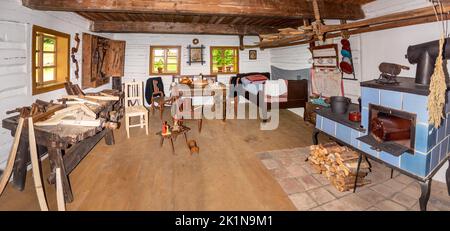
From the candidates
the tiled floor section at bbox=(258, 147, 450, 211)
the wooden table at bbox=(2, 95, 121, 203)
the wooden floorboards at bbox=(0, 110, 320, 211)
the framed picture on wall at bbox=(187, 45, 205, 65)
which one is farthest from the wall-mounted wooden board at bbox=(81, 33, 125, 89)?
the tiled floor section at bbox=(258, 147, 450, 211)

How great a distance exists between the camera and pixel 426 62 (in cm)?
283

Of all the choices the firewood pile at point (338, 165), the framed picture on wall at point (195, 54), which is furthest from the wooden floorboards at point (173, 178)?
the framed picture on wall at point (195, 54)

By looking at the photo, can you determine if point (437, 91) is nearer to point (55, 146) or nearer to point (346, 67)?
point (346, 67)

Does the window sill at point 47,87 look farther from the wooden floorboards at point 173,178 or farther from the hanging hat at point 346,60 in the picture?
the hanging hat at point 346,60

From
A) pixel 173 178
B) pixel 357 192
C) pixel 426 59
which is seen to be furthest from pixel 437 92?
pixel 173 178

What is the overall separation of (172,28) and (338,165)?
5821mm

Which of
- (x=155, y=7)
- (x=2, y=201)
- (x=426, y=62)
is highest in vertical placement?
(x=155, y=7)

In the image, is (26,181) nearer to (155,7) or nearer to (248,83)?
(155,7)

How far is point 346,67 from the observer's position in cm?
518

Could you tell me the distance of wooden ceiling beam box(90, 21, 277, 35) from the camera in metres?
6.59

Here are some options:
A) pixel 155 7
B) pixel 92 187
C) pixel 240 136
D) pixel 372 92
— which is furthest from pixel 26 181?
pixel 372 92

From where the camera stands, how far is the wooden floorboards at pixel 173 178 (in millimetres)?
2959

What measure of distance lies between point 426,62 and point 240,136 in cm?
365

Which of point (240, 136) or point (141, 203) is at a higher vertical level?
point (240, 136)
